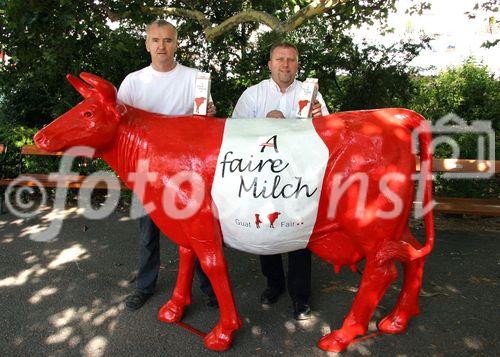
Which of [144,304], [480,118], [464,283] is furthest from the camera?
[480,118]

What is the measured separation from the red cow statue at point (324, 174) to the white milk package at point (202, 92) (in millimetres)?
77

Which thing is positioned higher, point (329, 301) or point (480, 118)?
point (480, 118)

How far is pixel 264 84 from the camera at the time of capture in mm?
3545

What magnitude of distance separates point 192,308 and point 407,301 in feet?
5.80

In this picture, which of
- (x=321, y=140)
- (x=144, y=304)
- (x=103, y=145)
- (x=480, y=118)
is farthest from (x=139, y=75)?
(x=480, y=118)

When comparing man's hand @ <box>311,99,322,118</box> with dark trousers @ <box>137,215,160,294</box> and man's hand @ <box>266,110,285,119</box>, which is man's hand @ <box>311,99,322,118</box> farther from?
dark trousers @ <box>137,215,160,294</box>

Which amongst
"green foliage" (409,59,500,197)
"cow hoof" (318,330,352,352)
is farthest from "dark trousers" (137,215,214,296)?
"green foliage" (409,59,500,197)

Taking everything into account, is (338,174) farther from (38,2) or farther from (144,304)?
(38,2)

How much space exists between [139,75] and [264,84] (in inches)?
41.0

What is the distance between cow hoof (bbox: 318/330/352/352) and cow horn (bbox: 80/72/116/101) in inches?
91.1

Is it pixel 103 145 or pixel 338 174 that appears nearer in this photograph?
pixel 338 174

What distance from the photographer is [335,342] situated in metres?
2.99

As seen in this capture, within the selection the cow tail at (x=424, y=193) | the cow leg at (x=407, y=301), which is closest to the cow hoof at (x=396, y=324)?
the cow leg at (x=407, y=301)

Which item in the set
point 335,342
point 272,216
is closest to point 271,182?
point 272,216
